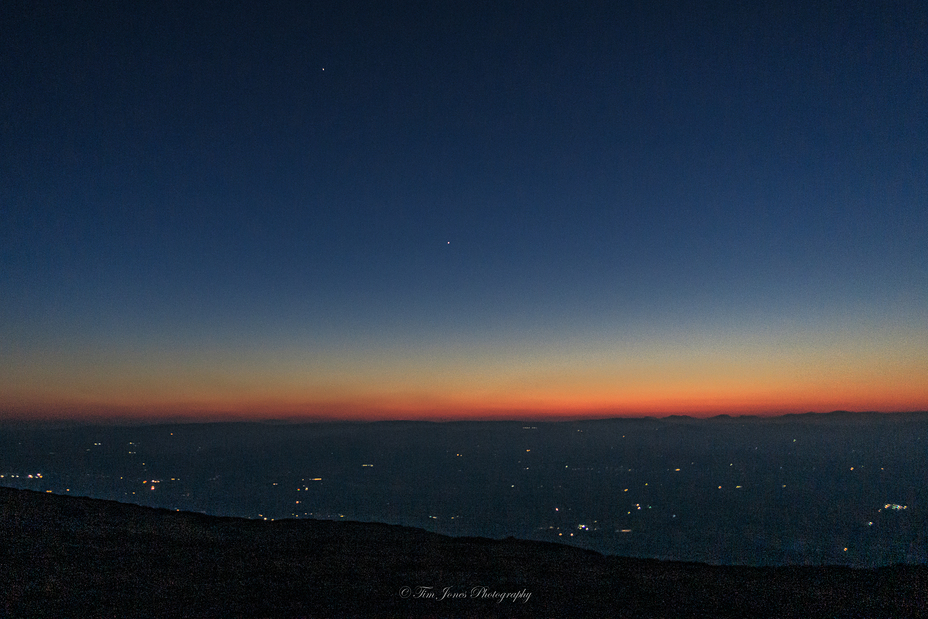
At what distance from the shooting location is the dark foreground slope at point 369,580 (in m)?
7.13

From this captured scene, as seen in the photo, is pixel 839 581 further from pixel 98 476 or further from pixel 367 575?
pixel 98 476

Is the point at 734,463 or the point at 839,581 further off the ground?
the point at 839,581

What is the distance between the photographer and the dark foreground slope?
7133mm

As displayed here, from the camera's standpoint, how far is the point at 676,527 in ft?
303

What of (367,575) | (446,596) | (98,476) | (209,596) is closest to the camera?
(209,596)

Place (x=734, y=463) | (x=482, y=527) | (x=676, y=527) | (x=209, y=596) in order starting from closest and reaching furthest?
(x=209, y=596) → (x=482, y=527) → (x=676, y=527) → (x=734, y=463)

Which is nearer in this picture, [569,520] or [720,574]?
[720,574]

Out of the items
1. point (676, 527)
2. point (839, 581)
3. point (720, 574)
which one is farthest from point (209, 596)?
point (676, 527)

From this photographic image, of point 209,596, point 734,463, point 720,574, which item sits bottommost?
point 734,463

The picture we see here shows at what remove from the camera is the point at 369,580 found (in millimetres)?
8391

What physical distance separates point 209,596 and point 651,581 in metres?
7.49

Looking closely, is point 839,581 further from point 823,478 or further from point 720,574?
point 823,478

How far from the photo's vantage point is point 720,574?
9523 millimetres

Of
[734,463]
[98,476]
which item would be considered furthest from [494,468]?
[98,476]
